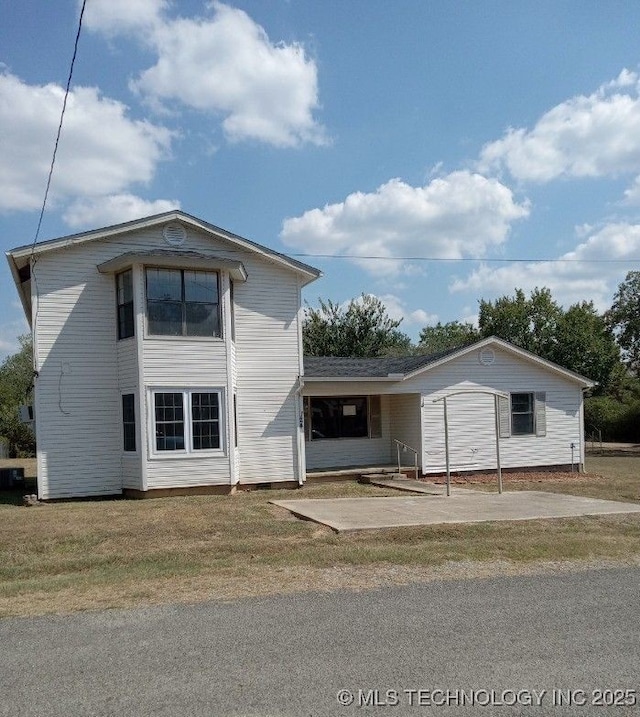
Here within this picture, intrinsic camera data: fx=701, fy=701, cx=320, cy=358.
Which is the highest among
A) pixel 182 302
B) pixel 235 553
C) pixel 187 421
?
pixel 182 302

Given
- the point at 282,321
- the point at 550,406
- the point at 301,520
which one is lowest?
the point at 301,520

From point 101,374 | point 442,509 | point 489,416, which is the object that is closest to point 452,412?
point 489,416

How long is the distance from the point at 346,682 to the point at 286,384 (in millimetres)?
13336

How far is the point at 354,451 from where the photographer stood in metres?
20.6

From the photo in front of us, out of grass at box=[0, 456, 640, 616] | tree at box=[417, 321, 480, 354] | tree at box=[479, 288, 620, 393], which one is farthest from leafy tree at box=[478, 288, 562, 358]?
grass at box=[0, 456, 640, 616]

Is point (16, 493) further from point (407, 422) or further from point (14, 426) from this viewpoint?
point (14, 426)

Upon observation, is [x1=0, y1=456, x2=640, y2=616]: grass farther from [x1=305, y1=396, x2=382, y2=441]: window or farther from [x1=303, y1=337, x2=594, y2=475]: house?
[x1=303, y1=337, x2=594, y2=475]: house

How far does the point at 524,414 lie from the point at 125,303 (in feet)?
39.4

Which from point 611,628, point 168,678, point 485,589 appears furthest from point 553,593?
point 168,678

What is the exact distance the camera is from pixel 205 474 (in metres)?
16.2

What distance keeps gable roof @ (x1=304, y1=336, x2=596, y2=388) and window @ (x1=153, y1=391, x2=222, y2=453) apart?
2.92 m

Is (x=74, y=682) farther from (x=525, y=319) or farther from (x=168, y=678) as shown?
(x=525, y=319)

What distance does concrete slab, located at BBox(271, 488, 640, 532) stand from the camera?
11469 millimetres

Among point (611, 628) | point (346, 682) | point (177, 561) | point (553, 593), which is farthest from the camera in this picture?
point (177, 561)
